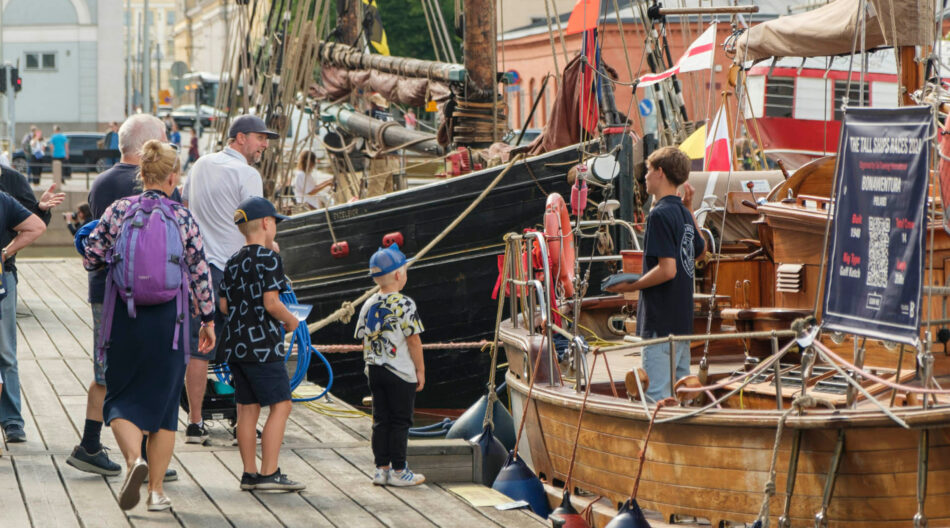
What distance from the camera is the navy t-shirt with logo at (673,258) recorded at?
20.1 ft

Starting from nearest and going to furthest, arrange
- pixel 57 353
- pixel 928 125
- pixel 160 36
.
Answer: pixel 928 125 → pixel 57 353 → pixel 160 36

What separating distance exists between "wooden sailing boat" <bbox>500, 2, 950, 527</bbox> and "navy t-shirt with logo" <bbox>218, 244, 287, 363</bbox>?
1.57 m

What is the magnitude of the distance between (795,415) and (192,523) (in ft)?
8.81

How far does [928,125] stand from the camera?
5.34m

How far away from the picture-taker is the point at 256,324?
5.93 meters

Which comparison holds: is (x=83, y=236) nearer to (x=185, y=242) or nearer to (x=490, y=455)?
(x=185, y=242)

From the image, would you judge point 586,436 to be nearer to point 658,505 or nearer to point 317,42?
point 658,505

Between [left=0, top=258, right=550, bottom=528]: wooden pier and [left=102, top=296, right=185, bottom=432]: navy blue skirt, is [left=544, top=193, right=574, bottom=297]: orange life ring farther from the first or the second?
[left=102, top=296, right=185, bottom=432]: navy blue skirt

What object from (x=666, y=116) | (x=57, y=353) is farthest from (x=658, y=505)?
(x=666, y=116)

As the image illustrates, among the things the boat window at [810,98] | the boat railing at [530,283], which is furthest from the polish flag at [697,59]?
the boat window at [810,98]

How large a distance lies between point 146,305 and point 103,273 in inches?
36.9

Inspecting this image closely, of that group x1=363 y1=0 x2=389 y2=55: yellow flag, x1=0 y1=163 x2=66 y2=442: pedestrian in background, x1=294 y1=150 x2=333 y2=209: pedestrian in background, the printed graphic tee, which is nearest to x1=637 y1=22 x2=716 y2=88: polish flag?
the printed graphic tee

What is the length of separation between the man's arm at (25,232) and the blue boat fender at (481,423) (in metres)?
2.94

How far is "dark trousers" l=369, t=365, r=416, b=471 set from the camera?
20.6ft
